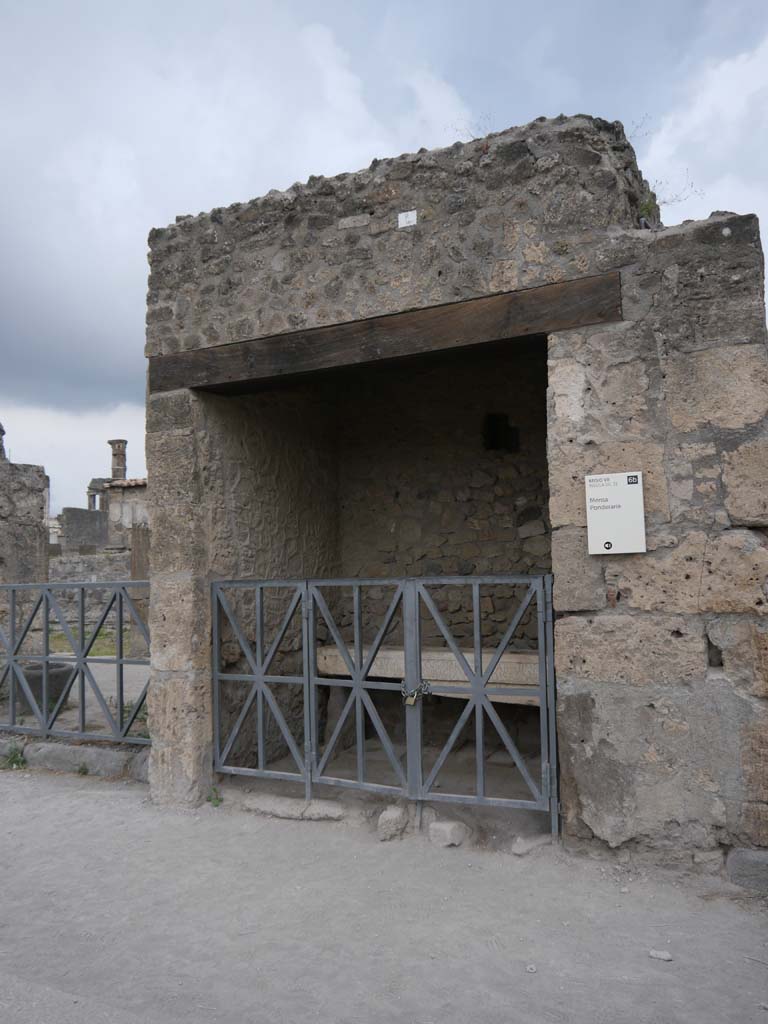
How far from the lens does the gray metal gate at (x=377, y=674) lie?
11.6 feet

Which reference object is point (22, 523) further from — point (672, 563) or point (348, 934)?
point (672, 563)

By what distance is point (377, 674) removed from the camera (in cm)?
461

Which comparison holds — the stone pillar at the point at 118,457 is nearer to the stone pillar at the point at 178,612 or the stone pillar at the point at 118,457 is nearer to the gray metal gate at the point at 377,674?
the gray metal gate at the point at 377,674

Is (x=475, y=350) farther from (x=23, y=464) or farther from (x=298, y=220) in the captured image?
(x=23, y=464)

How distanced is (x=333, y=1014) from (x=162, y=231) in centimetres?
393

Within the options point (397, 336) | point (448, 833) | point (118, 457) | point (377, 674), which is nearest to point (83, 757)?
point (377, 674)

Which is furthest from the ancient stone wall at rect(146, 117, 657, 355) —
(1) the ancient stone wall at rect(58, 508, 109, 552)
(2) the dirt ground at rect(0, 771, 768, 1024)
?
(1) the ancient stone wall at rect(58, 508, 109, 552)

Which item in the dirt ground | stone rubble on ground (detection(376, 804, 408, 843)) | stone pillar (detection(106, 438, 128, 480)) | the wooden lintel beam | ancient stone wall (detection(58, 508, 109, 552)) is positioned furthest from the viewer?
stone pillar (detection(106, 438, 128, 480))

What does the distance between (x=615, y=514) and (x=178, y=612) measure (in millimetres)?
2384

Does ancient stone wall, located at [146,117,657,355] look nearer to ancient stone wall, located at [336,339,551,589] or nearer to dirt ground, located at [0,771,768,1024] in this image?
ancient stone wall, located at [336,339,551,589]

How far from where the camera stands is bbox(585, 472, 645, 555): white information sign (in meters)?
3.22

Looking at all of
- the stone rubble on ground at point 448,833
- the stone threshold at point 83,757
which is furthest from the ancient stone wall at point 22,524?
the stone rubble on ground at point 448,833

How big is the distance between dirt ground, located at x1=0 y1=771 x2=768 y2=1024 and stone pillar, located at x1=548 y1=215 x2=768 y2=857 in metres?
0.37

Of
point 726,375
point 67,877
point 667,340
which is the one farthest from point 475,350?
point 67,877
